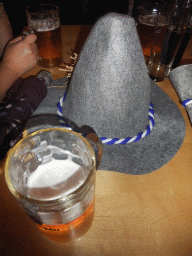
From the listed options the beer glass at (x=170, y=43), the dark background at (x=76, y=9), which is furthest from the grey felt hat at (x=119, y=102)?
the dark background at (x=76, y=9)

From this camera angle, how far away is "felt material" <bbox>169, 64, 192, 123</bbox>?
0.52 m

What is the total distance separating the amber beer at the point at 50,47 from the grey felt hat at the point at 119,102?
11.8 inches

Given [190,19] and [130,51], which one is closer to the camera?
[130,51]

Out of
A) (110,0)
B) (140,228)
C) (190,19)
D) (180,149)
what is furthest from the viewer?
(110,0)

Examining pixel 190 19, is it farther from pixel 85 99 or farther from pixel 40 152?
pixel 40 152

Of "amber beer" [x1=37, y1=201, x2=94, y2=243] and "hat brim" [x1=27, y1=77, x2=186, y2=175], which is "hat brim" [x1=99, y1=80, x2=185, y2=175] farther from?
"amber beer" [x1=37, y1=201, x2=94, y2=243]

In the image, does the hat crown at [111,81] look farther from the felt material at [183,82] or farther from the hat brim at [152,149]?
the felt material at [183,82]

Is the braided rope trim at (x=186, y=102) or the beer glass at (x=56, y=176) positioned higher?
the beer glass at (x=56, y=176)

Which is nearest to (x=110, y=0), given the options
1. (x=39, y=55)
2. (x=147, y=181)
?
(x=39, y=55)

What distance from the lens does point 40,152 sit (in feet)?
1.06

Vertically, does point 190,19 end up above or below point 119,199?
above

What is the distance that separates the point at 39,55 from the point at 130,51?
484mm

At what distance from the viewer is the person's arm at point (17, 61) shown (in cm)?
64

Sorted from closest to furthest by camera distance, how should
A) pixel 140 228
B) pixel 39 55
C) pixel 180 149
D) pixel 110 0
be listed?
pixel 140 228
pixel 180 149
pixel 39 55
pixel 110 0
